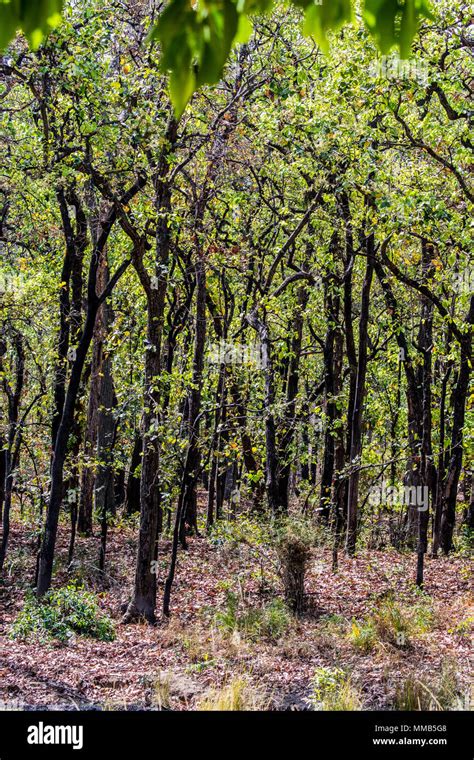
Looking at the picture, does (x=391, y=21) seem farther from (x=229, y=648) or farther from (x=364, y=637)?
(x=229, y=648)

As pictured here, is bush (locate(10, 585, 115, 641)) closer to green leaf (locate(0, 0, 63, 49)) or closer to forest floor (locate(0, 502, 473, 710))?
forest floor (locate(0, 502, 473, 710))

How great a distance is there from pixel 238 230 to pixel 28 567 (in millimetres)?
8523

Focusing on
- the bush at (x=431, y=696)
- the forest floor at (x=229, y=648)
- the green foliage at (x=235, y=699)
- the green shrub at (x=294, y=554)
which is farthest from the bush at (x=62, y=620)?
the bush at (x=431, y=696)

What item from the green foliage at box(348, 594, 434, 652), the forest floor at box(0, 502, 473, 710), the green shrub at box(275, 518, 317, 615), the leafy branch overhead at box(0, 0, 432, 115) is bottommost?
the forest floor at box(0, 502, 473, 710)

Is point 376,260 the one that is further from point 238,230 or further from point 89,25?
point 89,25

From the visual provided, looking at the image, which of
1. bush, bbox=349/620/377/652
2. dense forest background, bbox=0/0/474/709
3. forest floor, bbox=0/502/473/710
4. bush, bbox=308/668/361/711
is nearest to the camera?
bush, bbox=308/668/361/711

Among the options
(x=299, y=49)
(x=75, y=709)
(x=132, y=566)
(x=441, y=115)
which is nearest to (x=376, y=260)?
(x=441, y=115)

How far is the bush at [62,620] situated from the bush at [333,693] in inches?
154

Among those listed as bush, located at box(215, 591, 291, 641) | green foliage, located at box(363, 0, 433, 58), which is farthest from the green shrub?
green foliage, located at box(363, 0, 433, 58)

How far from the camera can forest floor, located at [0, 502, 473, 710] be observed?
7922 millimetres

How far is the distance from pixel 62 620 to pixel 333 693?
16.0 feet

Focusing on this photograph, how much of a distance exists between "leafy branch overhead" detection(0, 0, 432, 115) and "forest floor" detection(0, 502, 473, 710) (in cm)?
668

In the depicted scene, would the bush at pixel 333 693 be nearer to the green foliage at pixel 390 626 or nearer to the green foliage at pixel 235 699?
the green foliage at pixel 235 699
